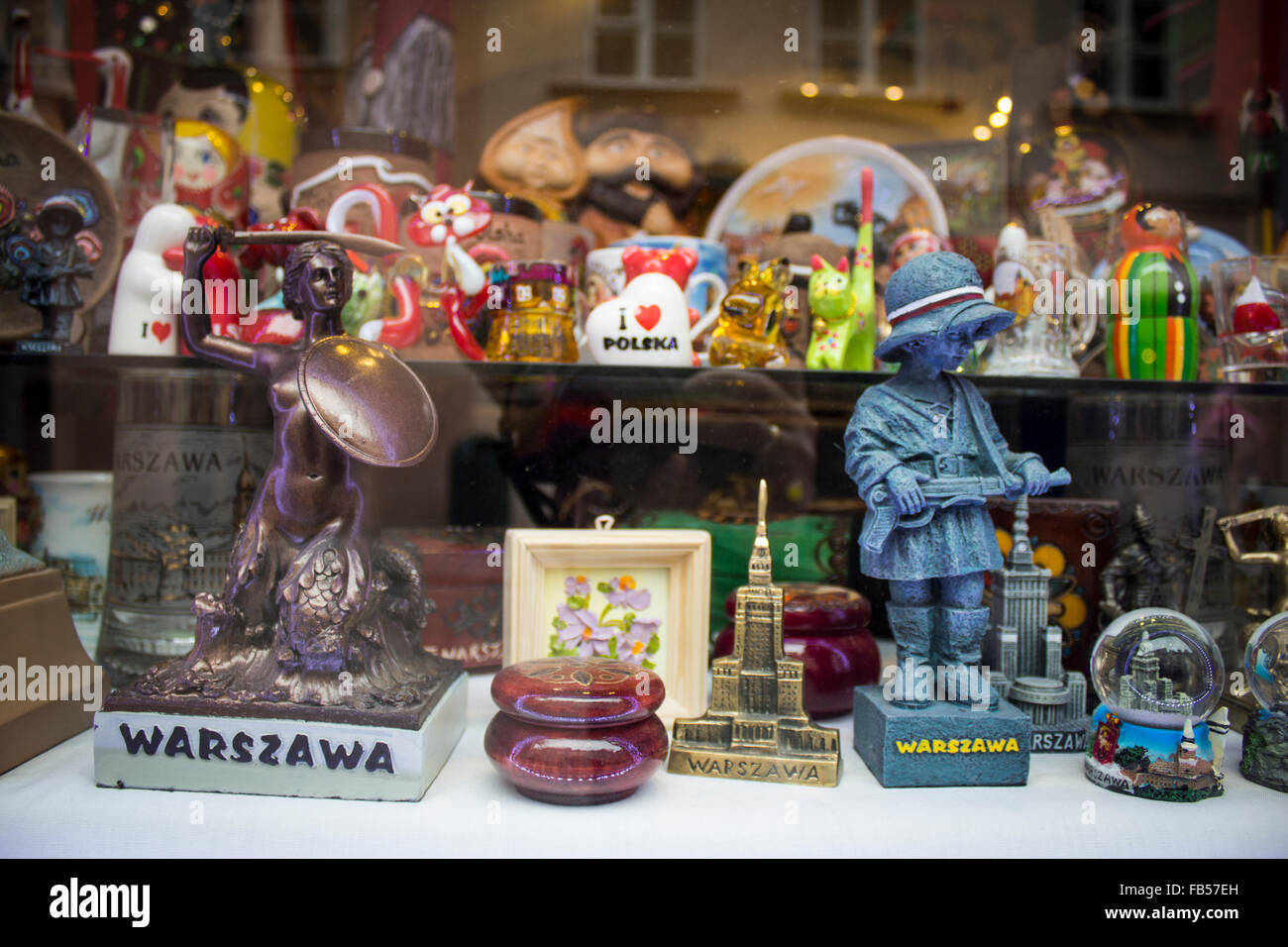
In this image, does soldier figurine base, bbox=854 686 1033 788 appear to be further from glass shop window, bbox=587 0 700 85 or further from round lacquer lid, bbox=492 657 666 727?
glass shop window, bbox=587 0 700 85

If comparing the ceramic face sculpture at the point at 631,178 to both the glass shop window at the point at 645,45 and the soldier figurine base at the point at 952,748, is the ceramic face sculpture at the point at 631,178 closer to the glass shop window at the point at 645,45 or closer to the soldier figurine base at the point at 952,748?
the glass shop window at the point at 645,45

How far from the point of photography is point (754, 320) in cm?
148

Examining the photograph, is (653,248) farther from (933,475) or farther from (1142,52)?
(1142,52)

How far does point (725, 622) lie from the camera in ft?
5.30

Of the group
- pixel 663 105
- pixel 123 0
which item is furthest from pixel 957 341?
pixel 123 0

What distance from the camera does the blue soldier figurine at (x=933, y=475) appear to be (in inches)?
46.9

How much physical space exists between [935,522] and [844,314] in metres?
0.43

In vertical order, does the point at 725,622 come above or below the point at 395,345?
below

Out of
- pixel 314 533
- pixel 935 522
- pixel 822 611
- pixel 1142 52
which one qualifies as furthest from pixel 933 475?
pixel 1142 52

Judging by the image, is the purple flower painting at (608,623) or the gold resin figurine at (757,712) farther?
the purple flower painting at (608,623)

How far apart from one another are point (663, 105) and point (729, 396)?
64cm

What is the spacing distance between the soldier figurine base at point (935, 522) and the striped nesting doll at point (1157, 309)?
41 centimetres

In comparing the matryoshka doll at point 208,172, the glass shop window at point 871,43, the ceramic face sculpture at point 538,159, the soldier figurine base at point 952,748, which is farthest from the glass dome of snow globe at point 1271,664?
the matryoshka doll at point 208,172
